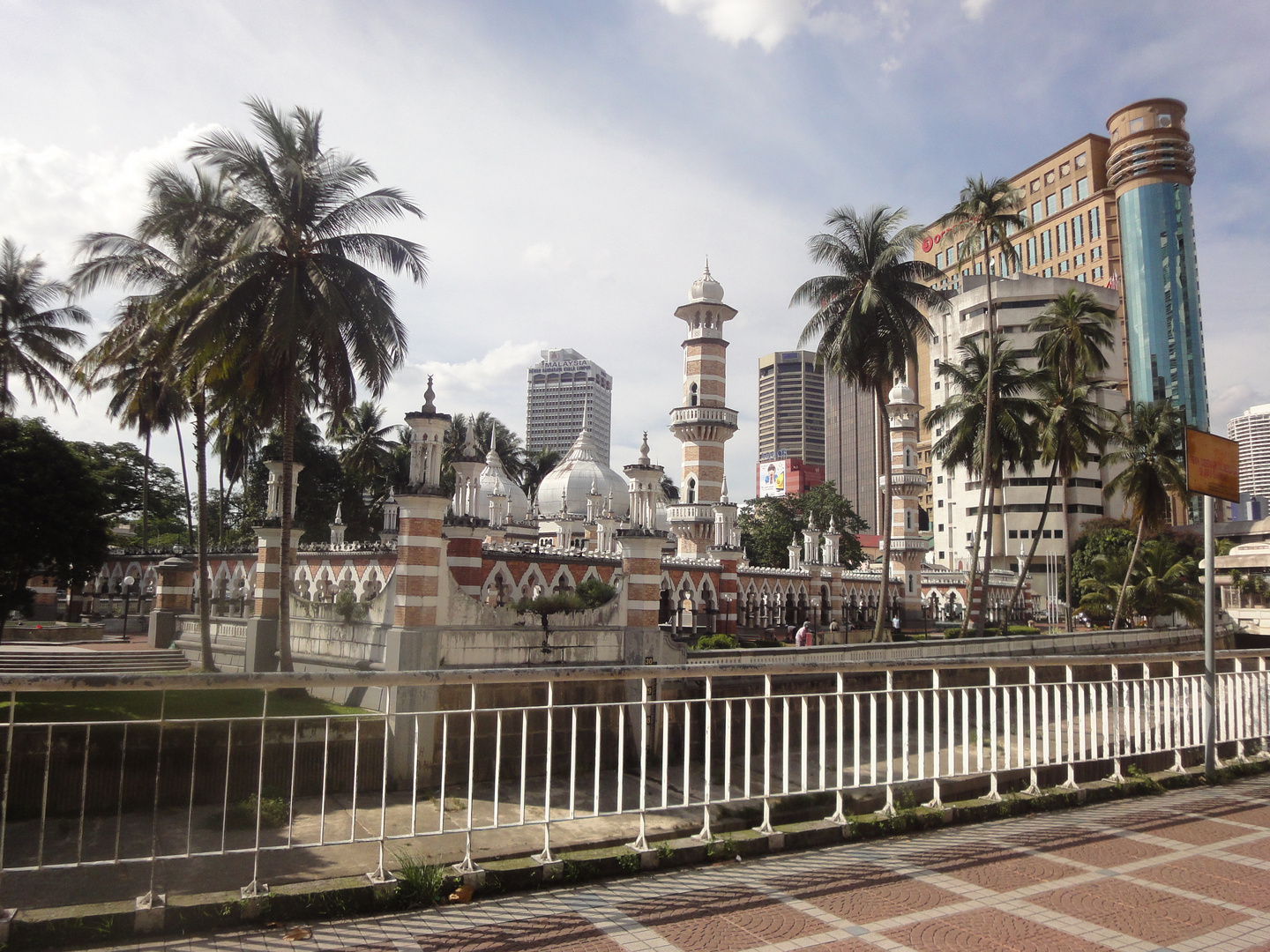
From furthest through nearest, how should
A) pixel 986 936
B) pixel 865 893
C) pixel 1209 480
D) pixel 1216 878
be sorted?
pixel 1209 480
pixel 1216 878
pixel 865 893
pixel 986 936

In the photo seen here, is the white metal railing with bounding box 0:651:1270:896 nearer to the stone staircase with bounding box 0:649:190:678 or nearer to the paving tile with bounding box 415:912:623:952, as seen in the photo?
the paving tile with bounding box 415:912:623:952

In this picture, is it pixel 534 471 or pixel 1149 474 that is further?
pixel 534 471

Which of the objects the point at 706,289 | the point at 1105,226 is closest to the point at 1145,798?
the point at 706,289

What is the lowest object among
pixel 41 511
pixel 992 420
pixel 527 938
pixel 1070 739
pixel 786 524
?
pixel 527 938

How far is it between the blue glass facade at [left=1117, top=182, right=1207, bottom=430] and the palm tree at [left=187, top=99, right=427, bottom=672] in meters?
81.8

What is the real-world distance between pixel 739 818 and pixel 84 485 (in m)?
15.4

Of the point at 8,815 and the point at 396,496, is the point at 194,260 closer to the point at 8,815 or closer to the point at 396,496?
the point at 396,496

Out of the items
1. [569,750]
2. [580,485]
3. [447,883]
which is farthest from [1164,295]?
[447,883]

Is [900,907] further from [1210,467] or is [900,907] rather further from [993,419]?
[993,419]

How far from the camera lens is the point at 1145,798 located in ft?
26.2

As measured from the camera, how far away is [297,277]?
15.2 m

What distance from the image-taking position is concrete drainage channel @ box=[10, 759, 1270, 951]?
4066mm

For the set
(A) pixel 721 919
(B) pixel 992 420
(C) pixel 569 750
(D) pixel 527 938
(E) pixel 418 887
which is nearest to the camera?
(D) pixel 527 938

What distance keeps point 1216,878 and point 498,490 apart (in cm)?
3783
